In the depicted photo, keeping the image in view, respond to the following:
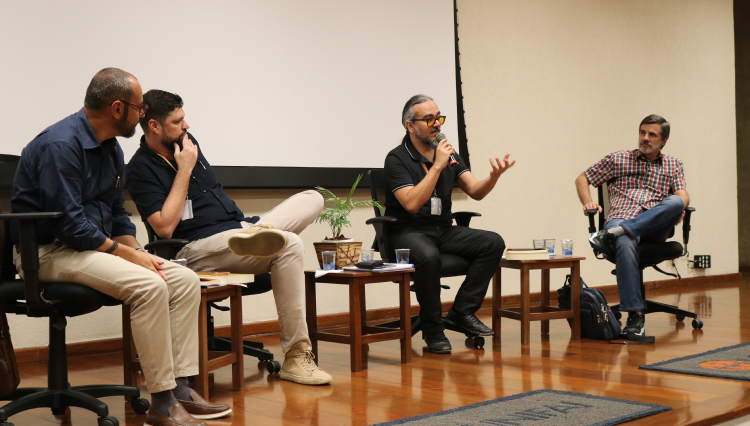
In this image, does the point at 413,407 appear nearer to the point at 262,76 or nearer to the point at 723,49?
the point at 262,76

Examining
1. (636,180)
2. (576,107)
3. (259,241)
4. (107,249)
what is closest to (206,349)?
(259,241)

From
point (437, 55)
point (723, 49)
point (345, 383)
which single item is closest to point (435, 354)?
point (345, 383)

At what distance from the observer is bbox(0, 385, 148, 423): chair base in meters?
2.23

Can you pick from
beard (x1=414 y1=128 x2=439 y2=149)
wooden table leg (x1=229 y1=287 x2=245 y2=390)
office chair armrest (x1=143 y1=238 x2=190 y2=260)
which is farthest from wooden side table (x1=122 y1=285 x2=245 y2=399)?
beard (x1=414 y1=128 x2=439 y2=149)

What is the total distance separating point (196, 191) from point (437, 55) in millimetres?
2320

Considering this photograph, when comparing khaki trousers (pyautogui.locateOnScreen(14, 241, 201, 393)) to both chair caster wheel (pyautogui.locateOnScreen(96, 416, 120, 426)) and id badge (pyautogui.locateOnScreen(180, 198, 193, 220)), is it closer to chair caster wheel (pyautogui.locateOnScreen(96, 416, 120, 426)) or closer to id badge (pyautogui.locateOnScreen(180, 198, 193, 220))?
chair caster wheel (pyautogui.locateOnScreen(96, 416, 120, 426))

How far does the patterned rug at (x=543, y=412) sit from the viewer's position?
88.5 inches

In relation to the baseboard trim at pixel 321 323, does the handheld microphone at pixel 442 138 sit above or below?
above

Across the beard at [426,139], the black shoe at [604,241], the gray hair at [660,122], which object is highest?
the gray hair at [660,122]

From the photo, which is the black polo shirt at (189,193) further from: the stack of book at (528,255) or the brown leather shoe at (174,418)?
the stack of book at (528,255)

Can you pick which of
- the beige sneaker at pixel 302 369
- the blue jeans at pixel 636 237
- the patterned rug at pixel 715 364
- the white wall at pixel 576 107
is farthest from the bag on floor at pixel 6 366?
the blue jeans at pixel 636 237

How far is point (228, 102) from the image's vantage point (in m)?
4.04

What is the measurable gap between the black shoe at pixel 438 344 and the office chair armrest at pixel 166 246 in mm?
1303

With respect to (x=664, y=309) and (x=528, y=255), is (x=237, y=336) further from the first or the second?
(x=664, y=309)
